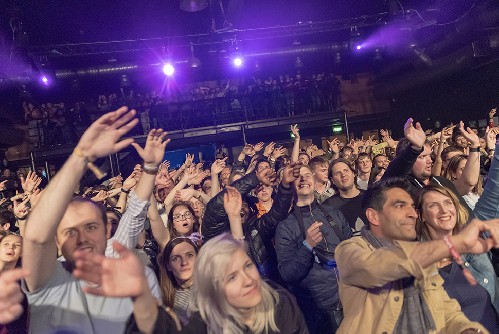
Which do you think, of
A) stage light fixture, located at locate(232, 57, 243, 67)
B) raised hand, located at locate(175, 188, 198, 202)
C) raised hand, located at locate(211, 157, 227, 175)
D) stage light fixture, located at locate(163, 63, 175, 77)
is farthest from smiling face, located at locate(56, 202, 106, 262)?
stage light fixture, located at locate(232, 57, 243, 67)

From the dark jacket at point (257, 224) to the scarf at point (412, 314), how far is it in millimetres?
1400

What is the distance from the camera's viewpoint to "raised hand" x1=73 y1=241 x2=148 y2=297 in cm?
125

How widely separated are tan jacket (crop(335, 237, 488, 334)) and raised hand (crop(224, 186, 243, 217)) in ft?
3.10

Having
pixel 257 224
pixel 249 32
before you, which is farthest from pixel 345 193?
pixel 249 32

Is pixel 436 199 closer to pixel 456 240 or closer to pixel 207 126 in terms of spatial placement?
pixel 456 240

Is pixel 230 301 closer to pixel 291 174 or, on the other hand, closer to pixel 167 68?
pixel 291 174

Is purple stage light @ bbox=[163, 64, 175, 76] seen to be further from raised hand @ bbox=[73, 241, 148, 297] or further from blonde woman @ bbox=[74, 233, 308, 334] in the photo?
raised hand @ bbox=[73, 241, 148, 297]

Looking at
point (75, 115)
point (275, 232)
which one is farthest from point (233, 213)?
point (75, 115)

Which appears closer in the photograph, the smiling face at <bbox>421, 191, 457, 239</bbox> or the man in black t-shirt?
the smiling face at <bbox>421, 191, 457, 239</bbox>

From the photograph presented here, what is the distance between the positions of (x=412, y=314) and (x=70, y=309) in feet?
4.23

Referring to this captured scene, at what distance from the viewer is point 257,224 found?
326 centimetres

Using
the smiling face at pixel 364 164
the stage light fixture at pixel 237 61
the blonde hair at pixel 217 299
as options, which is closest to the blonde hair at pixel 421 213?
the blonde hair at pixel 217 299

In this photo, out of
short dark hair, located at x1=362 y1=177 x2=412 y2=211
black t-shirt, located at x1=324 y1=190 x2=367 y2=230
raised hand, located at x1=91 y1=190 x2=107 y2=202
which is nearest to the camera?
short dark hair, located at x1=362 y1=177 x2=412 y2=211

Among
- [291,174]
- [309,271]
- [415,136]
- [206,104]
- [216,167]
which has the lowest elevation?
[309,271]
